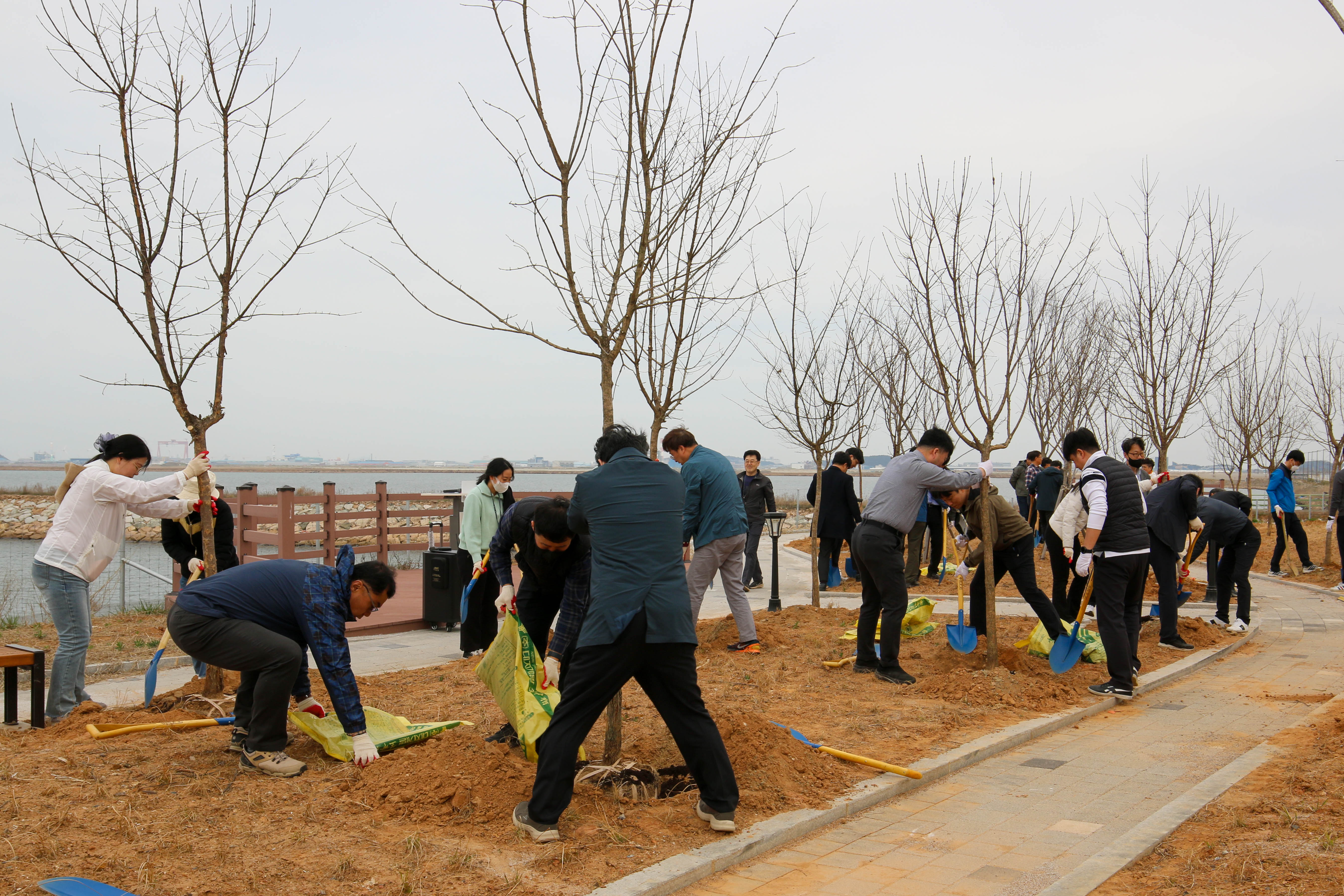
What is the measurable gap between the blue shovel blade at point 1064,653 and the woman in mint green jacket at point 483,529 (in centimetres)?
447

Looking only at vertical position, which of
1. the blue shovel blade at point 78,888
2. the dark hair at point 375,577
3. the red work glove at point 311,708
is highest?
the dark hair at point 375,577

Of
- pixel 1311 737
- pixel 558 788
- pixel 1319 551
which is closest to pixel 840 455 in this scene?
pixel 1311 737

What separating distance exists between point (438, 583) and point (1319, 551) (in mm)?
16327

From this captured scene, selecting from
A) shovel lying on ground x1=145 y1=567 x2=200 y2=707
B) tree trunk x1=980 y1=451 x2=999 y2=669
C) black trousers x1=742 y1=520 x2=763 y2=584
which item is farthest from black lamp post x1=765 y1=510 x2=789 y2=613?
shovel lying on ground x1=145 y1=567 x2=200 y2=707

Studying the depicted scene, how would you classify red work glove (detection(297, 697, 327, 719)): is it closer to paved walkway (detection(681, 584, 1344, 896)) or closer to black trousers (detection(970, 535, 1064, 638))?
paved walkway (detection(681, 584, 1344, 896))

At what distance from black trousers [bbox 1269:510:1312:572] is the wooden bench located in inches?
583

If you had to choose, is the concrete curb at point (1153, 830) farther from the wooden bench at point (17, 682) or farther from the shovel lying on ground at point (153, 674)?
the wooden bench at point (17, 682)

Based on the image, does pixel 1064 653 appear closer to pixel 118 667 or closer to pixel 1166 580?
pixel 1166 580

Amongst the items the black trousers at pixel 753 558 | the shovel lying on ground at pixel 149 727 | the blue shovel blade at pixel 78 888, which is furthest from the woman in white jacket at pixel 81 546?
the black trousers at pixel 753 558

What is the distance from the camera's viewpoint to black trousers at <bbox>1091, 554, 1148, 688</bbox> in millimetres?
6441

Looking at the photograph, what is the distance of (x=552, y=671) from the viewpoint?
435 cm

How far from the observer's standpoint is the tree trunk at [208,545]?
563 centimetres

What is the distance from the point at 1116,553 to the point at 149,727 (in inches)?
245

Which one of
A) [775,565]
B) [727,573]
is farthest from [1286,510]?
[727,573]
